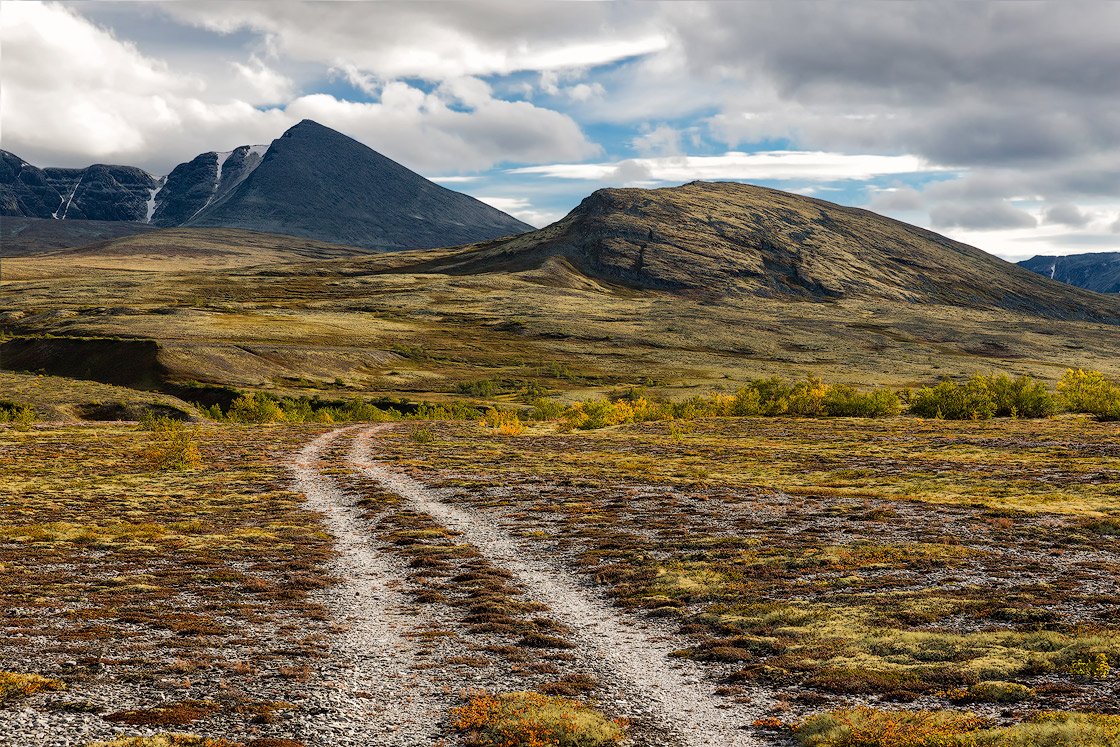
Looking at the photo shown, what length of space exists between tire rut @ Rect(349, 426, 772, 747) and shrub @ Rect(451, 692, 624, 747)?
1013 millimetres

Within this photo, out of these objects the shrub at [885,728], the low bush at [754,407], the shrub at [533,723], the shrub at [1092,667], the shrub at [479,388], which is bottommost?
the shrub at [479,388]

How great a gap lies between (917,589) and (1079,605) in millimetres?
3690

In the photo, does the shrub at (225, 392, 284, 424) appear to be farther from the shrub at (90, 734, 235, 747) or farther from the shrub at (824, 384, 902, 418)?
the shrub at (90, 734, 235, 747)

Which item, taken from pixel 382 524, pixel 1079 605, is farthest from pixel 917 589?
pixel 382 524

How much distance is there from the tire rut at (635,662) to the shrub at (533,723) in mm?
1013

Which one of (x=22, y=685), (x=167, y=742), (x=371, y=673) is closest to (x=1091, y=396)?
(x=371, y=673)

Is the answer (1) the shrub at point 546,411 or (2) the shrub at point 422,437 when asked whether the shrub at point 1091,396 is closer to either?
(1) the shrub at point 546,411

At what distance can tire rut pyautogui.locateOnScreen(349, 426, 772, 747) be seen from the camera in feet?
44.1

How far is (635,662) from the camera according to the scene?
1666 cm

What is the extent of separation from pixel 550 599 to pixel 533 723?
9.04 meters

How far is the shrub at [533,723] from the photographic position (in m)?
12.6

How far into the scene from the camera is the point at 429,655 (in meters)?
16.9

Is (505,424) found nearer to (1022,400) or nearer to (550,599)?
(1022,400)

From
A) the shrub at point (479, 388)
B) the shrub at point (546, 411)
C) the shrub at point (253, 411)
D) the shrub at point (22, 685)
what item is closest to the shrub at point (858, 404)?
A: the shrub at point (546, 411)
